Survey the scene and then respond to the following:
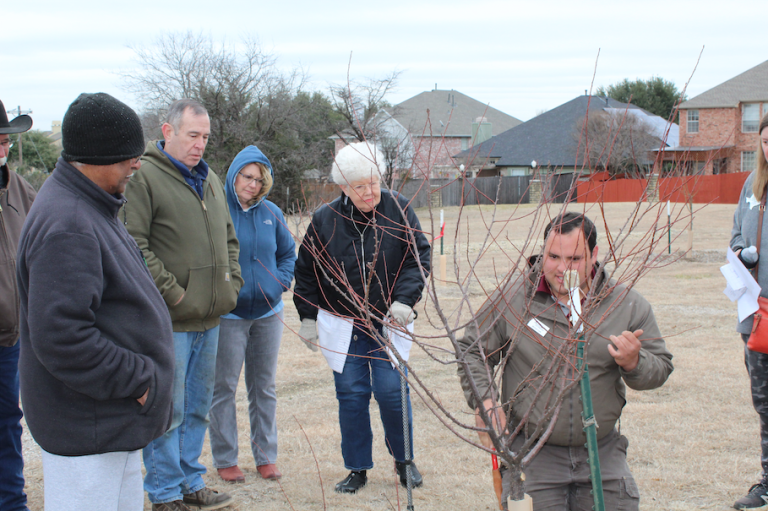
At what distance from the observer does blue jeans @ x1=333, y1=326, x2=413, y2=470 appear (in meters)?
3.77

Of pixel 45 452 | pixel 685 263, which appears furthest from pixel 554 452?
pixel 685 263

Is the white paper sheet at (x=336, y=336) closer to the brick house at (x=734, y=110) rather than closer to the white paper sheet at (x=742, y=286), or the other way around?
the white paper sheet at (x=742, y=286)

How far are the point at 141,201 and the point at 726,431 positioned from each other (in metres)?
4.28

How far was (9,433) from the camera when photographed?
3.24 meters

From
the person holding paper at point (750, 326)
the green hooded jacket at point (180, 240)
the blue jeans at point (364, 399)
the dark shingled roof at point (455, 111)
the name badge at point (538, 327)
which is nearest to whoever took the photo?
the name badge at point (538, 327)

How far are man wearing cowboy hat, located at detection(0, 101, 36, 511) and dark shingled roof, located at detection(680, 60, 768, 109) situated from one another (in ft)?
129

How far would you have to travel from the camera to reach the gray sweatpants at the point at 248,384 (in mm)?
3908

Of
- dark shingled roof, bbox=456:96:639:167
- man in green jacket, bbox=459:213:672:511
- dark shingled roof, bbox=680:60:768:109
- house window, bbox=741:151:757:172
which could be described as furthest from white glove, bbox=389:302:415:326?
dark shingled roof, bbox=456:96:639:167

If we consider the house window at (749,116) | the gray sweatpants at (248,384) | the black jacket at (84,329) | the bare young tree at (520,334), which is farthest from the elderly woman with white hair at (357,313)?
the house window at (749,116)

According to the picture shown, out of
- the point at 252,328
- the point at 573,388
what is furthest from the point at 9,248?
the point at 573,388

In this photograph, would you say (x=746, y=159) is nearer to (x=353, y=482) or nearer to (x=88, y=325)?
(x=353, y=482)

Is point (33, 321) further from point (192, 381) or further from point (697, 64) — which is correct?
point (697, 64)

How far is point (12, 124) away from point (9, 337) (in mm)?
1054

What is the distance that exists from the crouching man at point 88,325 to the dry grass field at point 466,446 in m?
0.13
